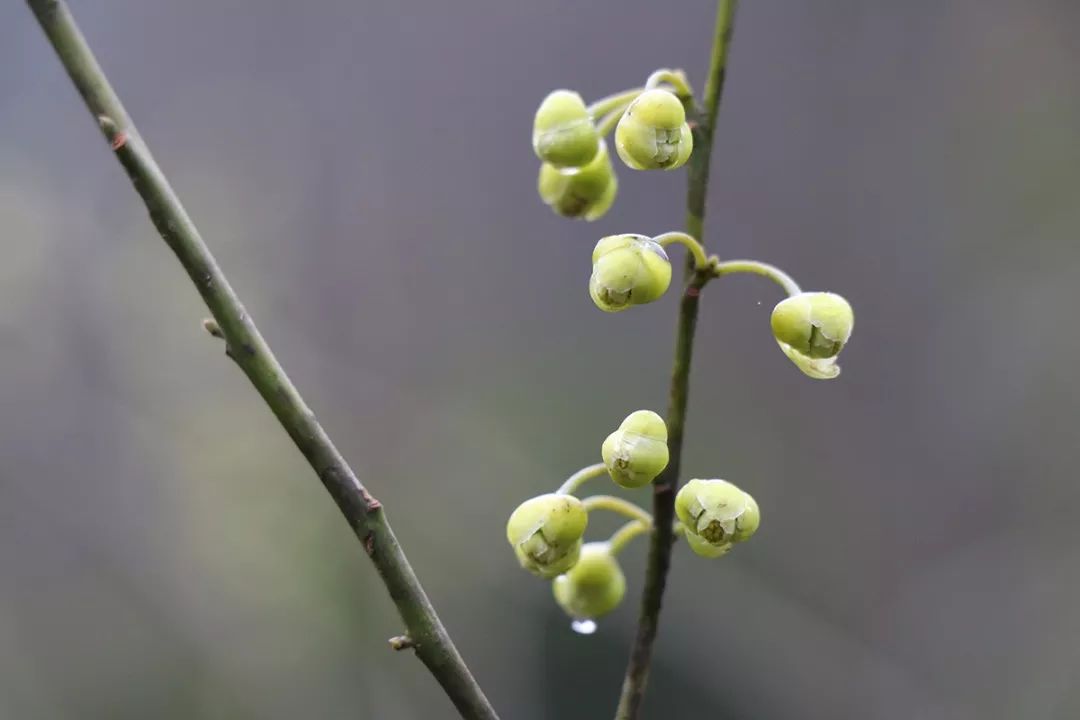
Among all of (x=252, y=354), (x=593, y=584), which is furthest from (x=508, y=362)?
(x=252, y=354)

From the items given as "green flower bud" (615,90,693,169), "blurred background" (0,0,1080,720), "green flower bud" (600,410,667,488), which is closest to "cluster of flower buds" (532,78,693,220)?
"green flower bud" (615,90,693,169)

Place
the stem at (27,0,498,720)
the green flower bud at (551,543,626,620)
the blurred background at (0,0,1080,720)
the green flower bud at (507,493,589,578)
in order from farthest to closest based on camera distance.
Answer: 1. the blurred background at (0,0,1080,720)
2. the green flower bud at (551,543,626,620)
3. the green flower bud at (507,493,589,578)
4. the stem at (27,0,498,720)

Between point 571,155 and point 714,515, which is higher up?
point 571,155

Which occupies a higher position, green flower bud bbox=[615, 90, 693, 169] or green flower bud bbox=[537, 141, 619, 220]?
green flower bud bbox=[615, 90, 693, 169]

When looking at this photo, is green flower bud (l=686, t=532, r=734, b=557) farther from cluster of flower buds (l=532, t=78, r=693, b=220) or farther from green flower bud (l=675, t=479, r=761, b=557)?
cluster of flower buds (l=532, t=78, r=693, b=220)

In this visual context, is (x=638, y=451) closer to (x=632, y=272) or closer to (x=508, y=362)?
(x=632, y=272)

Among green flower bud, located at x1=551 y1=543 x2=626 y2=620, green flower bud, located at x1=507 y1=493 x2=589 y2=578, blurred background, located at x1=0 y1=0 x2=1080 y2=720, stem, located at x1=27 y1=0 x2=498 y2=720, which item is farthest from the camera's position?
blurred background, located at x1=0 y1=0 x2=1080 y2=720
